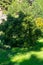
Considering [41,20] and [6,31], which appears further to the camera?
[41,20]

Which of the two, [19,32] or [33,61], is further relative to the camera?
[19,32]

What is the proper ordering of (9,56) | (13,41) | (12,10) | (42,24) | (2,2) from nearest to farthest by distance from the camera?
(9,56) < (13,41) < (42,24) < (12,10) < (2,2)

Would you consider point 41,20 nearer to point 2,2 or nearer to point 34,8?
point 34,8

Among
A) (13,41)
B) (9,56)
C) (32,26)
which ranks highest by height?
(32,26)

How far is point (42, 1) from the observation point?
88.9 ft

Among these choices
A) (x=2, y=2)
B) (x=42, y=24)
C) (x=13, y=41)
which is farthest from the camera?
(x=2, y=2)

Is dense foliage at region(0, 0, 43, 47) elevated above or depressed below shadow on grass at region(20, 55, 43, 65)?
above

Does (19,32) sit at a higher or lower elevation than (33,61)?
higher

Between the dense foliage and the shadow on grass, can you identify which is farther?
the dense foliage

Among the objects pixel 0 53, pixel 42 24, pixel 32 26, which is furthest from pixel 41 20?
pixel 0 53

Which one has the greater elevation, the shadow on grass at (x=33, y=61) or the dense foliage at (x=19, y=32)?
the dense foliage at (x=19, y=32)

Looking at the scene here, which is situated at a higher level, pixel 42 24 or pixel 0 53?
pixel 42 24

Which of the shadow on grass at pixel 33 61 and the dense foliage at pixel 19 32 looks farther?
the dense foliage at pixel 19 32

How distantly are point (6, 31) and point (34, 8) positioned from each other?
13.5m
